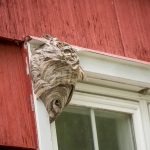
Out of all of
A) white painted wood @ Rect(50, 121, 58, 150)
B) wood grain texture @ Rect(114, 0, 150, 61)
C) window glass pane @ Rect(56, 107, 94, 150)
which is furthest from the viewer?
wood grain texture @ Rect(114, 0, 150, 61)

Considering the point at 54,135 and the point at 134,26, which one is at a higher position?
the point at 134,26

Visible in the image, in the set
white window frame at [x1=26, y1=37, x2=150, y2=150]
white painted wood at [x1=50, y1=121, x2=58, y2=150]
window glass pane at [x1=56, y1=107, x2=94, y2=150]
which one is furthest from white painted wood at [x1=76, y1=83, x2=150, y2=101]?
white painted wood at [x1=50, y1=121, x2=58, y2=150]

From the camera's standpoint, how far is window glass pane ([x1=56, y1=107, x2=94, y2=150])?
141 inches

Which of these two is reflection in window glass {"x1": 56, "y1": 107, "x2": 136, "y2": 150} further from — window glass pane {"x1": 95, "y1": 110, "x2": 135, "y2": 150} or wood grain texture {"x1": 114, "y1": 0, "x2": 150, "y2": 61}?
wood grain texture {"x1": 114, "y1": 0, "x2": 150, "y2": 61}

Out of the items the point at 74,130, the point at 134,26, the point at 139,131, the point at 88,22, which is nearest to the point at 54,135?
the point at 74,130

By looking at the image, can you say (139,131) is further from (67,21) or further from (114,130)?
(67,21)

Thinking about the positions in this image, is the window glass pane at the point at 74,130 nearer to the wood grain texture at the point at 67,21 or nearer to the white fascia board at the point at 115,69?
the white fascia board at the point at 115,69

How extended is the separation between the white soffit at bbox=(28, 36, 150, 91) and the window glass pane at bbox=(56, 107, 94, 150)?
170 millimetres

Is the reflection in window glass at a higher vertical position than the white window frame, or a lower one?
lower

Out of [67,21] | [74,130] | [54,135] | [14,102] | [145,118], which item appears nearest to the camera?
[14,102]

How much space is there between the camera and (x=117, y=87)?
390 centimetres

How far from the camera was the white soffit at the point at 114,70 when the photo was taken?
148 inches

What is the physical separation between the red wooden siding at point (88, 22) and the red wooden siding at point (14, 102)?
0.32ft

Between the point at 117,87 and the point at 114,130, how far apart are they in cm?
20
